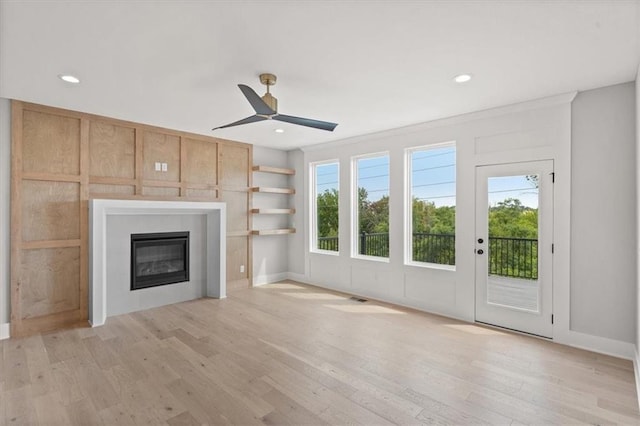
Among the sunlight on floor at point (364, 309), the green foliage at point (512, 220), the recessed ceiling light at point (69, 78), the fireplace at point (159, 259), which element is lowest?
the sunlight on floor at point (364, 309)

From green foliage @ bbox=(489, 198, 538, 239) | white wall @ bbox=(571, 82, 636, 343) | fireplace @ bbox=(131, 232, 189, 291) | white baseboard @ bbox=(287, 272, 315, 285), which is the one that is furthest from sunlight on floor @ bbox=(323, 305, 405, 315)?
fireplace @ bbox=(131, 232, 189, 291)

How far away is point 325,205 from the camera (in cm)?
621

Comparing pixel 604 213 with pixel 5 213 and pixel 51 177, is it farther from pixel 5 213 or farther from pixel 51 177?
pixel 5 213

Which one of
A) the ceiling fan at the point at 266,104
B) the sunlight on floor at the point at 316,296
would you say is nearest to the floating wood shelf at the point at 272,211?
the sunlight on floor at the point at 316,296

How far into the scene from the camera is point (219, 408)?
7.63 ft

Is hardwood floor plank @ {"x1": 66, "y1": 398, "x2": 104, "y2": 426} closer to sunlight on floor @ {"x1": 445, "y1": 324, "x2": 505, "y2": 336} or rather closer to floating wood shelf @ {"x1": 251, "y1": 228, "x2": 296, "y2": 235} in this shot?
sunlight on floor @ {"x1": 445, "y1": 324, "x2": 505, "y2": 336}

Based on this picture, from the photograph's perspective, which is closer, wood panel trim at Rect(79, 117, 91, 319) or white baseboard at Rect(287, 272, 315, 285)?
wood panel trim at Rect(79, 117, 91, 319)

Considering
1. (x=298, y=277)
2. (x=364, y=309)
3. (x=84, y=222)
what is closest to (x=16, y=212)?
(x=84, y=222)

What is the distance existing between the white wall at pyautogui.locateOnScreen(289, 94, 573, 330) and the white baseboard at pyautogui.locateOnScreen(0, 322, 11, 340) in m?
4.28

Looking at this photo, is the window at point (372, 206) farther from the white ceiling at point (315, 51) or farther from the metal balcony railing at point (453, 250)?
the white ceiling at point (315, 51)

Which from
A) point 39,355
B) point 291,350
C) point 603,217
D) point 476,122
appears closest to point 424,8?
point 476,122

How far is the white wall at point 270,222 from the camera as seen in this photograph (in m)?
6.21

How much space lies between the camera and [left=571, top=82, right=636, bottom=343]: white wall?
3111 mm

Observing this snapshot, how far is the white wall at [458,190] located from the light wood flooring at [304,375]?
57 cm
